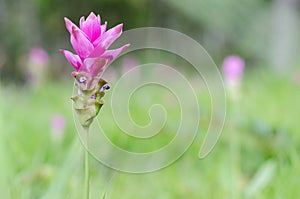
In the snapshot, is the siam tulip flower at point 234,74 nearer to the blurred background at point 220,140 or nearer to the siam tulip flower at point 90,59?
the blurred background at point 220,140

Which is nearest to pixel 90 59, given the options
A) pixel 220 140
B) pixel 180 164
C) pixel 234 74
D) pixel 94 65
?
pixel 94 65

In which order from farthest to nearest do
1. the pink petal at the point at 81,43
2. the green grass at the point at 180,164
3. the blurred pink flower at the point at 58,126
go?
the blurred pink flower at the point at 58,126 → the green grass at the point at 180,164 → the pink petal at the point at 81,43

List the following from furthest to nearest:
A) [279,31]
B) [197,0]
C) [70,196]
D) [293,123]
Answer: [197,0], [279,31], [293,123], [70,196]

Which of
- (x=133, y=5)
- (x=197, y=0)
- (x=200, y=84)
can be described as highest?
(x=200, y=84)

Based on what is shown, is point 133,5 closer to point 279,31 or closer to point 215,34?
point 215,34

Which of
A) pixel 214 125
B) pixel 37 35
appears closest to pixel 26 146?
pixel 214 125

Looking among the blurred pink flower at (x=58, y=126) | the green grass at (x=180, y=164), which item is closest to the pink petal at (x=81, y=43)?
the green grass at (x=180, y=164)
